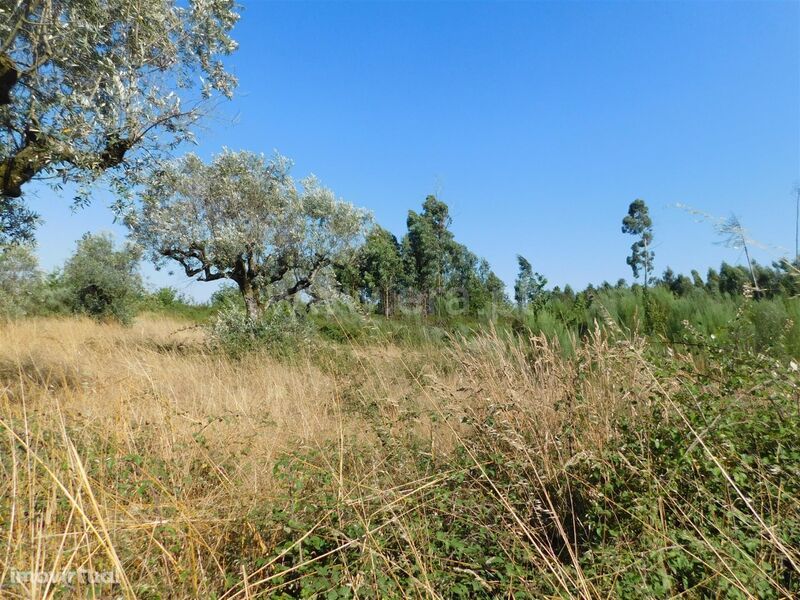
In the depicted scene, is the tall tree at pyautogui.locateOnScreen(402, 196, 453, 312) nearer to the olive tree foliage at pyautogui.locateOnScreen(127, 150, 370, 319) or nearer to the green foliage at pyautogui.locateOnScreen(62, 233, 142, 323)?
the olive tree foliage at pyautogui.locateOnScreen(127, 150, 370, 319)

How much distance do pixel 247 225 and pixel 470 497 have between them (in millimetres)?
9888

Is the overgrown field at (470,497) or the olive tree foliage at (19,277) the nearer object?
the overgrown field at (470,497)

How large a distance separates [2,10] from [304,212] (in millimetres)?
7894

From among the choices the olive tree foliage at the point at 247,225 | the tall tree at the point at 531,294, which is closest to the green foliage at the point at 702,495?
the tall tree at the point at 531,294

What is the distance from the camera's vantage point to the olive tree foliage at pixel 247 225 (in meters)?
10.6

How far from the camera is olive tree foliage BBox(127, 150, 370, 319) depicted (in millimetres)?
10609

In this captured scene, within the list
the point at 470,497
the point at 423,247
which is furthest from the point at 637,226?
the point at 470,497

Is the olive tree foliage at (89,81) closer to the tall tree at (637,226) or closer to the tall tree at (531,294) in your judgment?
the tall tree at (531,294)

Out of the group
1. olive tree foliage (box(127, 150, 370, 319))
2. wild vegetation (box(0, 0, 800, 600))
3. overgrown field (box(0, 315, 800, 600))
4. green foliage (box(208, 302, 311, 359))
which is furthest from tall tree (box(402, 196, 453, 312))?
overgrown field (box(0, 315, 800, 600))

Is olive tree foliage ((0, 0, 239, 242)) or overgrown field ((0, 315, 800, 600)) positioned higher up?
olive tree foliage ((0, 0, 239, 242))

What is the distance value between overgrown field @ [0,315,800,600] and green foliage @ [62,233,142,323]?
13694mm

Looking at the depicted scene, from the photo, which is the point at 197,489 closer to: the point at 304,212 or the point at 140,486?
the point at 140,486

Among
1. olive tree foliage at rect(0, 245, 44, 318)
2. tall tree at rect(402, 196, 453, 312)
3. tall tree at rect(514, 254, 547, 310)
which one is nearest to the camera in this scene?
tall tree at rect(514, 254, 547, 310)

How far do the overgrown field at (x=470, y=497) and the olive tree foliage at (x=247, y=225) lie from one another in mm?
7692
